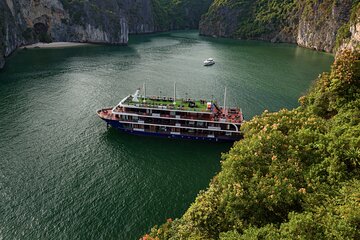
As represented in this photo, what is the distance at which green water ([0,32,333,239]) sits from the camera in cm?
3853

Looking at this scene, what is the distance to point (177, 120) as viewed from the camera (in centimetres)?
5988

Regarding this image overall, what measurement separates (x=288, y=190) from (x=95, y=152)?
3844 centimetres

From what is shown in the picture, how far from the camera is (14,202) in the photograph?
40.4 meters

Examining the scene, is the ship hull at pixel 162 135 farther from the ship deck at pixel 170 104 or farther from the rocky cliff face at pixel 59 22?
the rocky cliff face at pixel 59 22

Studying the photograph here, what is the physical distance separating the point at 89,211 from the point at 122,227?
5.72 m

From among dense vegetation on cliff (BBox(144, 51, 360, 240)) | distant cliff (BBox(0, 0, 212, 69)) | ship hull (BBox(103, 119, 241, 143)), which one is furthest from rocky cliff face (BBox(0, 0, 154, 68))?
dense vegetation on cliff (BBox(144, 51, 360, 240))

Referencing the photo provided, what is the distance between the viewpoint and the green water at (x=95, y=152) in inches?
1517

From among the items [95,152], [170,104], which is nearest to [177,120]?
[170,104]

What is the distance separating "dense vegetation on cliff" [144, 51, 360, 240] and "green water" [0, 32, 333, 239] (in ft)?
44.7

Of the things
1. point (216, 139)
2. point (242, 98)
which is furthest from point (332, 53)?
point (216, 139)

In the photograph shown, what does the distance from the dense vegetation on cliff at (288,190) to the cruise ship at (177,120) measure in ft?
82.9

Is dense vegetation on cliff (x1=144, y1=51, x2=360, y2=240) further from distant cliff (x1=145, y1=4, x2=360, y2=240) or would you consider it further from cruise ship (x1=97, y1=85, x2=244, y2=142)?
cruise ship (x1=97, y1=85, x2=244, y2=142)

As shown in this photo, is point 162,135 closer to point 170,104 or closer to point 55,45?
point 170,104

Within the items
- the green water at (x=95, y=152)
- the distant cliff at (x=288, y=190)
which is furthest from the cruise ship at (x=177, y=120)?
the distant cliff at (x=288, y=190)
